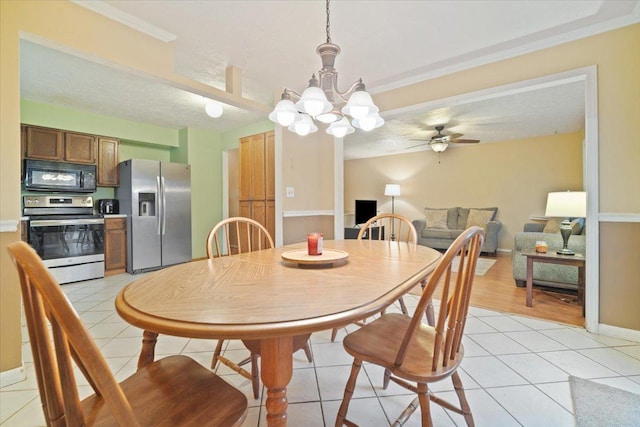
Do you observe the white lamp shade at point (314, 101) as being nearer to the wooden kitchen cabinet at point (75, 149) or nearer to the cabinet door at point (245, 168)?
the cabinet door at point (245, 168)

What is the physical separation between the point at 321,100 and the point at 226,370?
164 centimetres

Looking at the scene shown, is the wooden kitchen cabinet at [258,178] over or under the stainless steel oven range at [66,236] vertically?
over

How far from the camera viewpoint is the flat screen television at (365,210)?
7.32 metres

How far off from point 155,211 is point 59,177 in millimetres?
1187

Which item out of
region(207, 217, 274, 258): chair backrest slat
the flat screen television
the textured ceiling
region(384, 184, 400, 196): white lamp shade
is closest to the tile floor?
region(207, 217, 274, 258): chair backrest slat

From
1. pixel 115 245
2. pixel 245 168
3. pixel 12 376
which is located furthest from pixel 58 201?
pixel 12 376

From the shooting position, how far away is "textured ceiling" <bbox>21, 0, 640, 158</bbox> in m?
1.93

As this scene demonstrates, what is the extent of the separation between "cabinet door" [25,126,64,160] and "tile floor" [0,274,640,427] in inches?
101

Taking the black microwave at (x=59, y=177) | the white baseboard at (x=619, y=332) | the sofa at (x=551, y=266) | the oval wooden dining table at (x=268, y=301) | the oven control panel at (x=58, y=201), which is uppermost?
the black microwave at (x=59, y=177)

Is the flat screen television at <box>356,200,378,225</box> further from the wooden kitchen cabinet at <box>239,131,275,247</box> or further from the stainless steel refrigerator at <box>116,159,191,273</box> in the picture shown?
the stainless steel refrigerator at <box>116,159,191,273</box>

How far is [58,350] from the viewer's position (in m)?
0.57

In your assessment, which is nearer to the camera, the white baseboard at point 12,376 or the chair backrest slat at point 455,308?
the chair backrest slat at point 455,308

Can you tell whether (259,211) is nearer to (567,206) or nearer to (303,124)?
(303,124)

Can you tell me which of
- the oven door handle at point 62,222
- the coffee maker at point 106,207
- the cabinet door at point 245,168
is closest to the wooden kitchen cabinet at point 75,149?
the coffee maker at point 106,207
